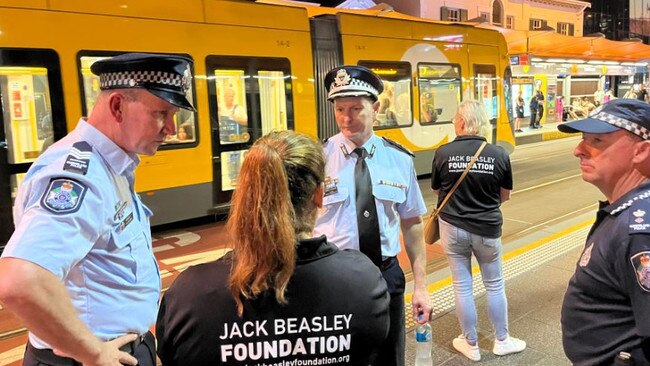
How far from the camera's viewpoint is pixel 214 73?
7.01m

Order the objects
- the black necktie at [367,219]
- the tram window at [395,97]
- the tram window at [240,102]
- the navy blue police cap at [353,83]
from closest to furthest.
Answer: the black necktie at [367,219] → the navy blue police cap at [353,83] → the tram window at [240,102] → the tram window at [395,97]

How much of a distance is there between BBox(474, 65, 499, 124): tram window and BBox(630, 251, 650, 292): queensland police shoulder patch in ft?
33.9

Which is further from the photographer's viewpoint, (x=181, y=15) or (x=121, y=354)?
(x=181, y=15)

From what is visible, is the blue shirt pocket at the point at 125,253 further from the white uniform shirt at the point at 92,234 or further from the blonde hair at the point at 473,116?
the blonde hair at the point at 473,116

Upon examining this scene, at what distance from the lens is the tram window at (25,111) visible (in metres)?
5.48

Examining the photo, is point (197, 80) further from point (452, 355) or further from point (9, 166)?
point (452, 355)

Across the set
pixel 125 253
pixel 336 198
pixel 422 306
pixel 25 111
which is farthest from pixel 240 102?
pixel 125 253

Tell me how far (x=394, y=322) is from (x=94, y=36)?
16.9 feet

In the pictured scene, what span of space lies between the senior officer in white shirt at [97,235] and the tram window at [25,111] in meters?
4.33

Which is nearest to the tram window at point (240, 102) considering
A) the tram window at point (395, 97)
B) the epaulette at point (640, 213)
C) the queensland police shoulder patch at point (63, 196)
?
the tram window at point (395, 97)

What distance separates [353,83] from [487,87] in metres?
10.1

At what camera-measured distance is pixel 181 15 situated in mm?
6637

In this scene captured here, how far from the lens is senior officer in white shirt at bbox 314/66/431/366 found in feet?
8.24

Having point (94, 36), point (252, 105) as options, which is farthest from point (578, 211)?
point (94, 36)
